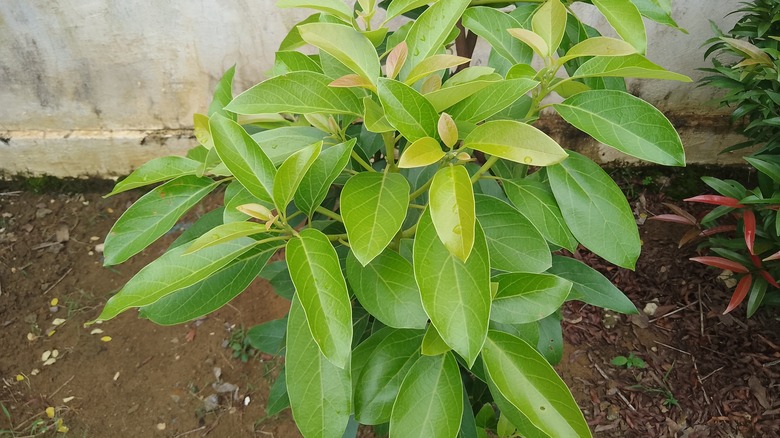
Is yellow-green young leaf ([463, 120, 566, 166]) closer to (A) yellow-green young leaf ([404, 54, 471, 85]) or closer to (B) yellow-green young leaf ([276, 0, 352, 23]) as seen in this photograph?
(A) yellow-green young leaf ([404, 54, 471, 85])

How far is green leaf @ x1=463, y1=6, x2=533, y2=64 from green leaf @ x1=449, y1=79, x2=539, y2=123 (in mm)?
207

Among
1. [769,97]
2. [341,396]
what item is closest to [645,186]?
[769,97]

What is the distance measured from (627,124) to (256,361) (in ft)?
6.01

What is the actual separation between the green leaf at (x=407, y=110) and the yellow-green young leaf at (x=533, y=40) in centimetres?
22

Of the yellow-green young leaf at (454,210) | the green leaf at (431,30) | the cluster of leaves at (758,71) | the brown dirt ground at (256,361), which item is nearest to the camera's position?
the yellow-green young leaf at (454,210)

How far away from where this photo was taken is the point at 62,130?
2.89 m

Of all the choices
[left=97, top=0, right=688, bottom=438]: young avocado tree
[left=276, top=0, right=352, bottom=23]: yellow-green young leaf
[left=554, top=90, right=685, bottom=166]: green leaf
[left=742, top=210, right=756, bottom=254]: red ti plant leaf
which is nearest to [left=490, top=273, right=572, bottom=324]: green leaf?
[left=97, top=0, right=688, bottom=438]: young avocado tree

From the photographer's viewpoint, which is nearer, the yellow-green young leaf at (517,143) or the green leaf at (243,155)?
the yellow-green young leaf at (517,143)

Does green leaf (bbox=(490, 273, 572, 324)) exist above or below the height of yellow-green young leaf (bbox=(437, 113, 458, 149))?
below

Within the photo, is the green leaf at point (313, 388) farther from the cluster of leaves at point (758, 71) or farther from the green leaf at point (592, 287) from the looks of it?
the cluster of leaves at point (758, 71)

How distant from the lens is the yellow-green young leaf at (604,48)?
801 mm

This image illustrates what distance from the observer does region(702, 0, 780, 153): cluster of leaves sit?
191 cm

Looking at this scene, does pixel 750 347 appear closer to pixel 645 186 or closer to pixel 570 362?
pixel 570 362

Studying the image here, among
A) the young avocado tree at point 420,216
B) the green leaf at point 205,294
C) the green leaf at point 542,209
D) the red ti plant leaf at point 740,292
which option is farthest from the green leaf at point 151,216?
the red ti plant leaf at point 740,292
